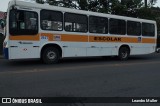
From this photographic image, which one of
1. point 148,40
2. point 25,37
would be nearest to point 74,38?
point 25,37

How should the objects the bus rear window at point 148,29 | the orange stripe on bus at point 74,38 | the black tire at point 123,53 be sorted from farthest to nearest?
the bus rear window at point 148,29 → the black tire at point 123,53 → the orange stripe on bus at point 74,38

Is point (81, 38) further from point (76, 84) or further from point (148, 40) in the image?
point (76, 84)

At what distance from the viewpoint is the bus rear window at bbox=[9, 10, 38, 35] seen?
12.6 meters

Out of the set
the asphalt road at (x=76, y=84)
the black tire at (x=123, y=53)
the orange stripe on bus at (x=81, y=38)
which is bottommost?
the asphalt road at (x=76, y=84)

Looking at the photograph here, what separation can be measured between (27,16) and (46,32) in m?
1.25

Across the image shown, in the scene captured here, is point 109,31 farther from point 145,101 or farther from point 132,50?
point 145,101

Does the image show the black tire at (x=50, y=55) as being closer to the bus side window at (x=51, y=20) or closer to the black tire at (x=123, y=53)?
the bus side window at (x=51, y=20)

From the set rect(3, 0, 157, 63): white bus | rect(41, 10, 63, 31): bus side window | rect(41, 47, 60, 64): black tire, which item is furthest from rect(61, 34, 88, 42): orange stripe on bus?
rect(41, 47, 60, 64): black tire

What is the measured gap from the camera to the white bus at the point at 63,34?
12.6m

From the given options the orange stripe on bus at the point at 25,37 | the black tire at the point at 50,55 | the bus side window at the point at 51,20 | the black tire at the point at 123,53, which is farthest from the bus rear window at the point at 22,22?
the black tire at the point at 123,53

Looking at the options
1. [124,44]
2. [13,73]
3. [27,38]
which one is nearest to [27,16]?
[27,38]

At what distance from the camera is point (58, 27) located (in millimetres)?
13898

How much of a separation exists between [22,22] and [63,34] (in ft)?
7.64

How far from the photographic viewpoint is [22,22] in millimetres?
12742
